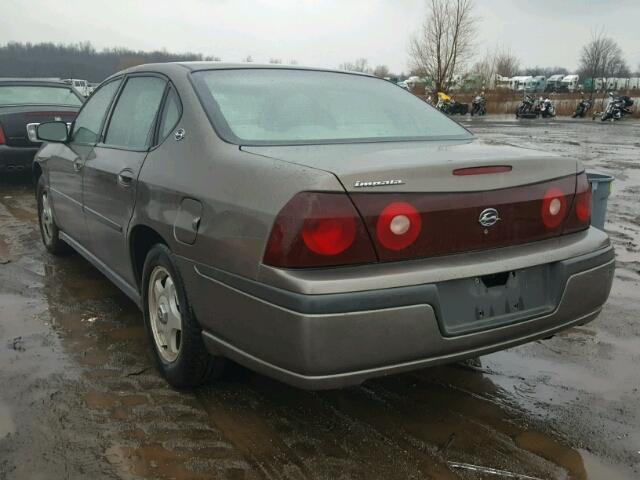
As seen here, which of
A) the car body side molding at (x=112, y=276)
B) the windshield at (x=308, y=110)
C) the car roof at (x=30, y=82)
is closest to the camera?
the windshield at (x=308, y=110)

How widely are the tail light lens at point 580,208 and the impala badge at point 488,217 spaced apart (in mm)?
480

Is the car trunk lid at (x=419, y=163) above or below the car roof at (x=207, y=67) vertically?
below

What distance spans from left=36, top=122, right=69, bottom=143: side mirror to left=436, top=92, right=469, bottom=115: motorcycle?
111 ft

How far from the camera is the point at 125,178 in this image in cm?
318

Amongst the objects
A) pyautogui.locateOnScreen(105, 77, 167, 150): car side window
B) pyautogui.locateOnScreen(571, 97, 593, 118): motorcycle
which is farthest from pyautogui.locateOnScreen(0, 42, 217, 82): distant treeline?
pyautogui.locateOnScreen(105, 77, 167, 150): car side window

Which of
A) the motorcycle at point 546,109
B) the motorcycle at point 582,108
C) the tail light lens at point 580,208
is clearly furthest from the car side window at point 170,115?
the motorcycle at point 546,109

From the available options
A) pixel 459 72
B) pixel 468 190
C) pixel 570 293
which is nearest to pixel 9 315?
pixel 468 190

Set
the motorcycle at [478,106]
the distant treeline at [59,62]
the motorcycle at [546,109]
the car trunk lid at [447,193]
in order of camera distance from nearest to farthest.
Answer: the car trunk lid at [447,193] < the motorcycle at [546,109] < the motorcycle at [478,106] < the distant treeline at [59,62]

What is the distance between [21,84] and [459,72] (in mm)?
38674

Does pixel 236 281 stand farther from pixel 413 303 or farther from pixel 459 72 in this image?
pixel 459 72

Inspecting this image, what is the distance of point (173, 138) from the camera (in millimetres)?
2855

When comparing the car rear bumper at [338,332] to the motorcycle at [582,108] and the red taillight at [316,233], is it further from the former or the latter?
the motorcycle at [582,108]

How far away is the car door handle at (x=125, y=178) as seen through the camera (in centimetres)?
313

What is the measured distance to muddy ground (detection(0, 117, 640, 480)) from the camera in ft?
7.68
